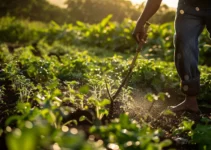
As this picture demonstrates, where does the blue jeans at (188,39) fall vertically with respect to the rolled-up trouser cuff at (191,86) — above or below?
above

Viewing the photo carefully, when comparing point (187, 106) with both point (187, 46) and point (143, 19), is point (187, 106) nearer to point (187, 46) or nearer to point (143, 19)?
point (187, 46)

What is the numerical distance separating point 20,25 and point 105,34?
4281 millimetres

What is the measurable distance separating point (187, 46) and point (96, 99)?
137 cm

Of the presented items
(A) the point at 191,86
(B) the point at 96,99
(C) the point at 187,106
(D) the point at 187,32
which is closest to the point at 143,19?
(D) the point at 187,32

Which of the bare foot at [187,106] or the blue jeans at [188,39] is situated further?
the bare foot at [187,106]

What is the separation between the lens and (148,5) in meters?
3.95

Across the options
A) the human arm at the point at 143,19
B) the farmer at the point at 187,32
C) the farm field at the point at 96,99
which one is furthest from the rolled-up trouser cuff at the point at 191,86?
the human arm at the point at 143,19

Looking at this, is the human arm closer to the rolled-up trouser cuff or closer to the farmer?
the farmer

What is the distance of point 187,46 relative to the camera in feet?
12.9

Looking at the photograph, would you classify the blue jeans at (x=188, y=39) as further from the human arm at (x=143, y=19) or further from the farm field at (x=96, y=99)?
the farm field at (x=96, y=99)

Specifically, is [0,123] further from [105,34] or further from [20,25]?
[20,25]

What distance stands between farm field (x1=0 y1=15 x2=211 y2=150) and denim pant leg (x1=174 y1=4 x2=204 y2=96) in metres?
0.37

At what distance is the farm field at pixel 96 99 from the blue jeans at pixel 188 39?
389 mm

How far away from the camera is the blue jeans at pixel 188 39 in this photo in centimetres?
391
